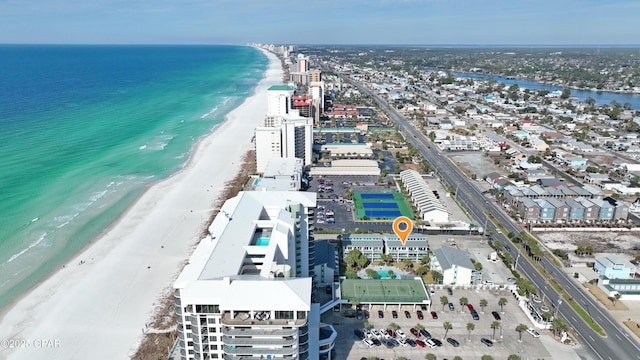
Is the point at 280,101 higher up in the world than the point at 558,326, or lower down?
higher up

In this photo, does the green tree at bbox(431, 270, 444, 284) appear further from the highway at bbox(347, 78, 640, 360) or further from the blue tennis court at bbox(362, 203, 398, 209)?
the blue tennis court at bbox(362, 203, 398, 209)

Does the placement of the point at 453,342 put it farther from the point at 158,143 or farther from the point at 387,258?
the point at 158,143

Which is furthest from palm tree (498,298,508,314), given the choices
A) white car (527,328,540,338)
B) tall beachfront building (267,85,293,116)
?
tall beachfront building (267,85,293,116)

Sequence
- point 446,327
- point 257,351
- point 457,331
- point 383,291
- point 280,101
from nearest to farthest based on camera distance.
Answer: point 257,351
point 446,327
point 457,331
point 383,291
point 280,101

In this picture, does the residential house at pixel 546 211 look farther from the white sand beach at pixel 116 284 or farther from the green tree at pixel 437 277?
the white sand beach at pixel 116 284

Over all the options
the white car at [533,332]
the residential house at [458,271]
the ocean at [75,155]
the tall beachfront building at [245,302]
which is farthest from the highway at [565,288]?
the ocean at [75,155]

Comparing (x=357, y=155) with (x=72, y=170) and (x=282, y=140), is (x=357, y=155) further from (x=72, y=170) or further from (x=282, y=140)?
(x=72, y=170)

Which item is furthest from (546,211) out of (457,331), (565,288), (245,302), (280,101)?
(280,101)

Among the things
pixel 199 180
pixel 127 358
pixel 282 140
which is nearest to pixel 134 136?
pixel 199 180
